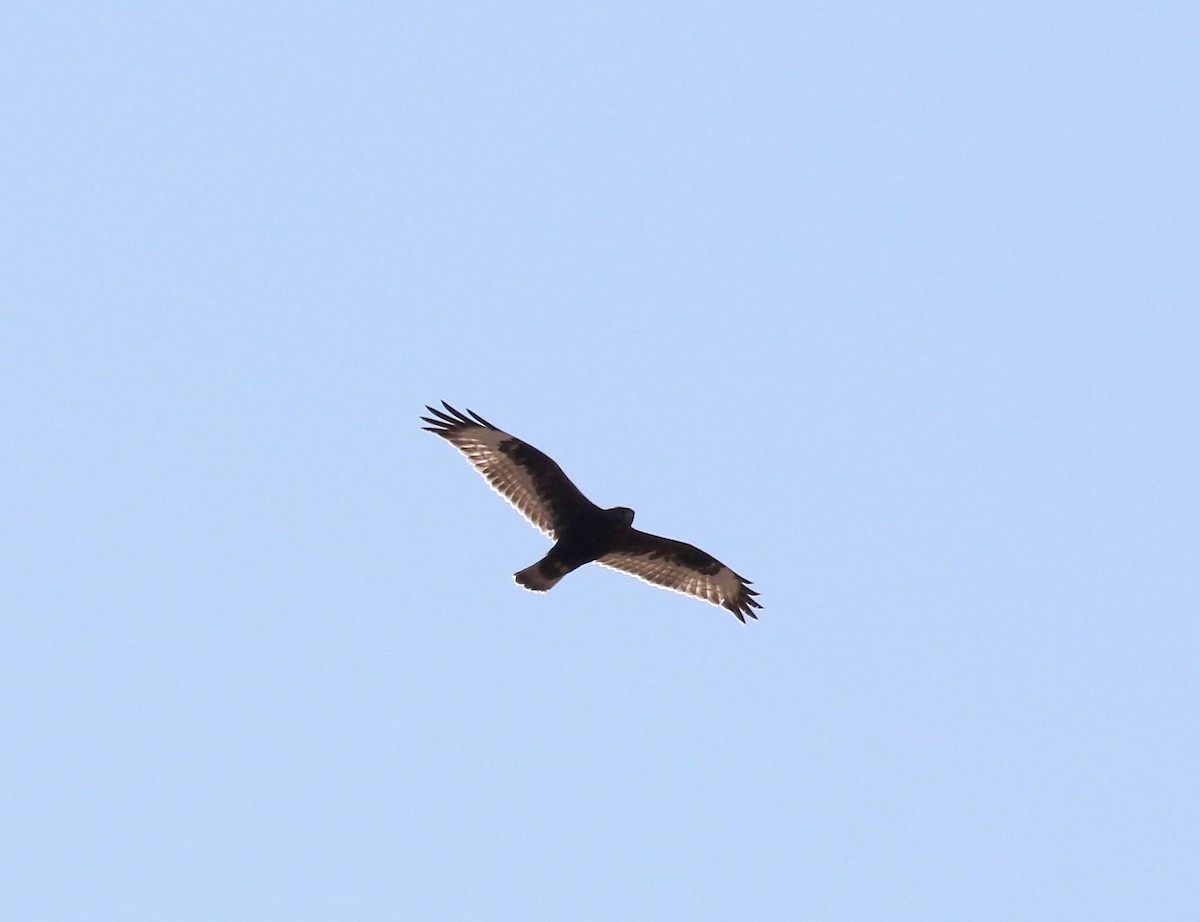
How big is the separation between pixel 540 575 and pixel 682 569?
1.82 meters

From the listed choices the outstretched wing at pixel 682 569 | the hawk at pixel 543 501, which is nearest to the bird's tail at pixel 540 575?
the hawk at pixel 543 501

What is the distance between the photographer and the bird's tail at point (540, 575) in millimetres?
17672

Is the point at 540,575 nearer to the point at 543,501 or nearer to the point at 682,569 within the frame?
the point at 543,501

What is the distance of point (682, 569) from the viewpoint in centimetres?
1870

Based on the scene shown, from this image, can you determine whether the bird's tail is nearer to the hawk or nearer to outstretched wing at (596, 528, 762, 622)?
the hawk

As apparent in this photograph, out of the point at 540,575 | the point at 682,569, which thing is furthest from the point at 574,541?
the point at 682,569

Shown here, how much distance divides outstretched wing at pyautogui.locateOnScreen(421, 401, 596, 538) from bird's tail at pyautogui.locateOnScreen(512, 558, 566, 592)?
338 millimetres

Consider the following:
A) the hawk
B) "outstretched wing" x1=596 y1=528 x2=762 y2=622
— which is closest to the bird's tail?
the hawk

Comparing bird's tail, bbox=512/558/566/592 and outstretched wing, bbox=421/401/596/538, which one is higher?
outstretched wing, bbox=421/401/596/538

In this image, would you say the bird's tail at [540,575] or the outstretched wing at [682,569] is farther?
the outstretched wing at [682,569]

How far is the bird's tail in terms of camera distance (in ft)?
58.0

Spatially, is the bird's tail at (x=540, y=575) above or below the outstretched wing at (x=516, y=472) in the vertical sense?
below

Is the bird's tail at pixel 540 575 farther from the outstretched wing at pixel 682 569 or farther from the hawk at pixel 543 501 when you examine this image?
the outstretched wing at pixel 682 569

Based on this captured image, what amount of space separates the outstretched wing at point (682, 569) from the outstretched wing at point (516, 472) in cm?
80
